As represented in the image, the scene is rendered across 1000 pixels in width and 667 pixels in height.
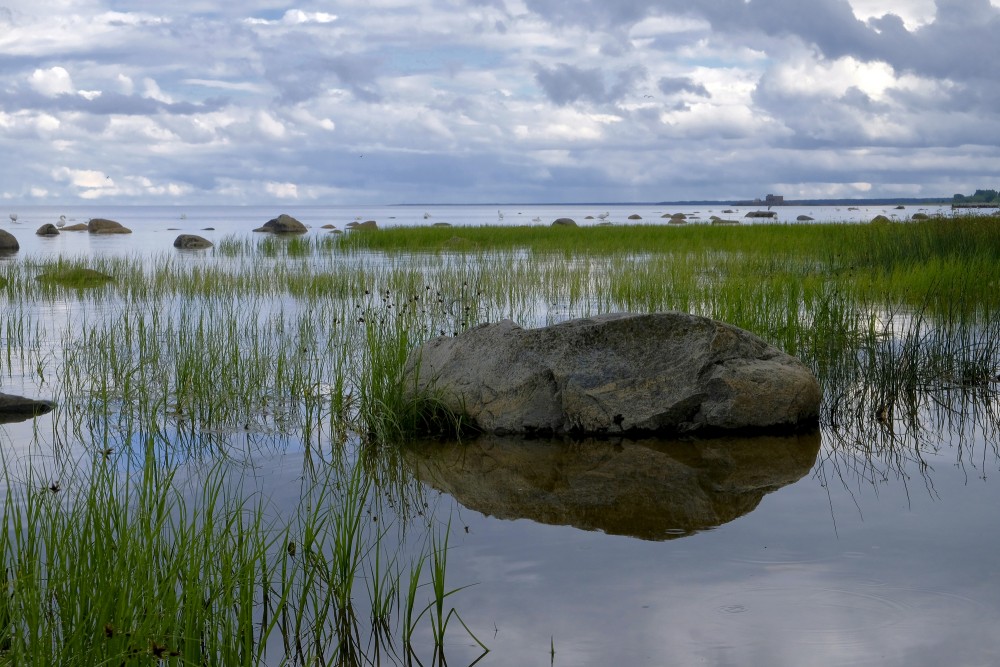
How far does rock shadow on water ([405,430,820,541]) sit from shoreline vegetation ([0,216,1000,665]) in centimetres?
29

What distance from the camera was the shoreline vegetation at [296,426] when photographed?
10.5 ft

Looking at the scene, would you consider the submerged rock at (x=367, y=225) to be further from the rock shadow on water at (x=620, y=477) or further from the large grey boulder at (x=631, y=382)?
the rock shadow on water at (x=620, y=477)

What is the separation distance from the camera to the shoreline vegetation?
3195 mm

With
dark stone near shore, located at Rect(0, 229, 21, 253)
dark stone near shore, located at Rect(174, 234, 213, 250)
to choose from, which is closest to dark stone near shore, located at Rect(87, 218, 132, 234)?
dark stone near shore, located at Rect(174, 234, 213, 250)

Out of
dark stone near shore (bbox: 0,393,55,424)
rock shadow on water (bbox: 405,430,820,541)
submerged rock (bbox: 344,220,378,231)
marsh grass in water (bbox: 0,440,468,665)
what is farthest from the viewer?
submerged rock (bbox: 344,220,378,231)

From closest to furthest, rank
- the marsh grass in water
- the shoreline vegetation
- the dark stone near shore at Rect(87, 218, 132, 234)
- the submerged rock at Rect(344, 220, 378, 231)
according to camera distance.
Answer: the marsh grass in water → the shoreline vegetation → the submerged rock at Rect(344, 220, 378, 231) → the dark stone near shore at Rect(87, 218, 132, 234)

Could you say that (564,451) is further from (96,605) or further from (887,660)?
(96,605)

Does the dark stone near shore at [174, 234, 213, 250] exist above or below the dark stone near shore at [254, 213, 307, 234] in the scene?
below

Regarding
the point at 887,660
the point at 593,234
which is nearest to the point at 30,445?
the point at 887,660

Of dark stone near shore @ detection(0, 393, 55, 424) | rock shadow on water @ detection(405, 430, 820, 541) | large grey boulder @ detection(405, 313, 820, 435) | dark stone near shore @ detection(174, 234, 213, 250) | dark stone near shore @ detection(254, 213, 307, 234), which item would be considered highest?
dark stone near shore @ detection(254, 213, 307, 234)

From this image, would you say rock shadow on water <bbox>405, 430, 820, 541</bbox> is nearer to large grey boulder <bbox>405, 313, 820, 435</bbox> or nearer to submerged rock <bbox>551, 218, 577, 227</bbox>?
large grey boulder <bbox>405, 313, 820, 435</bbox>

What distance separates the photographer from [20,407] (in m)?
7.28

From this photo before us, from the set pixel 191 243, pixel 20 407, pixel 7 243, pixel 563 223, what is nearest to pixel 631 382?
pixel 20 407

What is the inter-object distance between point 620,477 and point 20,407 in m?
4.60
